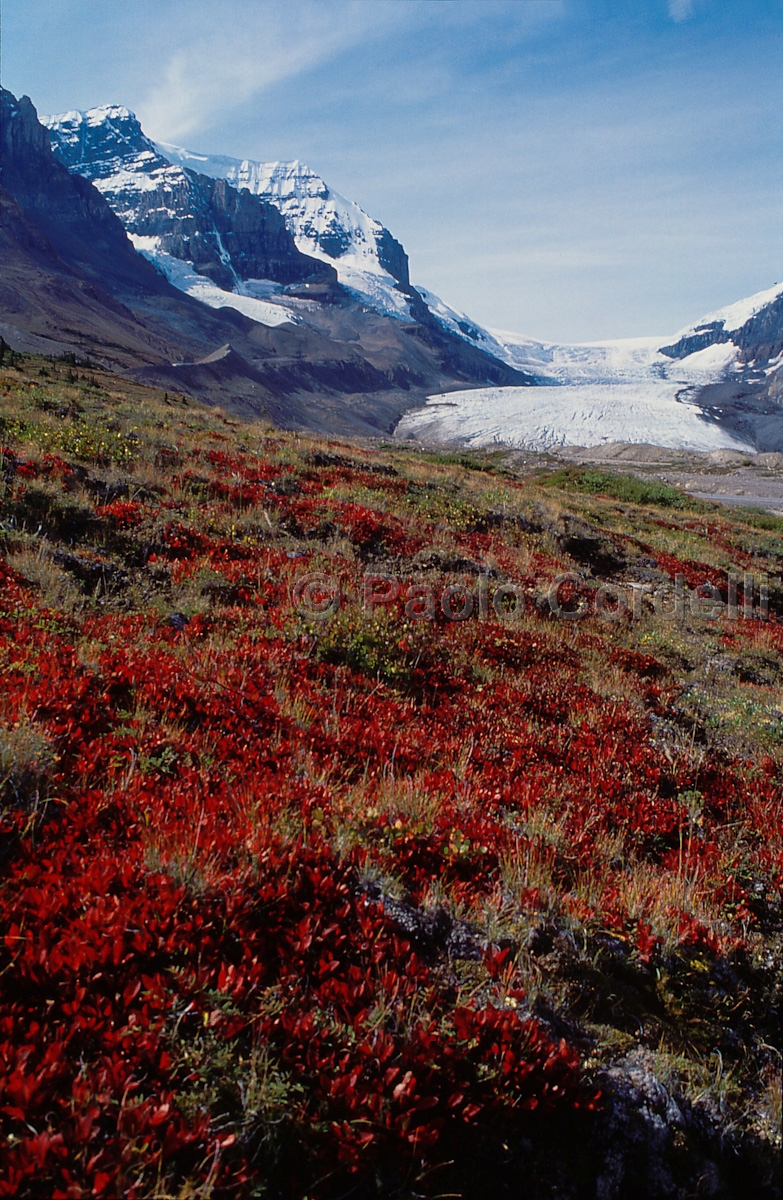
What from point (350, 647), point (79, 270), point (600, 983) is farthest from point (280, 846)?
point (79, 270)

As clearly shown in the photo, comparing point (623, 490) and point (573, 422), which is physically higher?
point (573, 422)

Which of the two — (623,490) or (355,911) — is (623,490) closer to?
(623,490)

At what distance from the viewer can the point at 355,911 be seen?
10.1ft

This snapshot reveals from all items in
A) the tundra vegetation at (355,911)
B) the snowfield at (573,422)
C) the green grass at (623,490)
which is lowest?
the tundra vegetation at (355,911)

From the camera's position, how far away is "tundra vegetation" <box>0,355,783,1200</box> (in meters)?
A: 2.23

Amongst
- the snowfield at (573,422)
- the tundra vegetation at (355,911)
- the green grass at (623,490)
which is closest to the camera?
the tundra vegetation at (355,911)

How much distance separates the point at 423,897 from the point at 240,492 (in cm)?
1037

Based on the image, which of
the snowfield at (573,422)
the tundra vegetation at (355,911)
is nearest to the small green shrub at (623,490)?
the tundra vegetation at (355,911)

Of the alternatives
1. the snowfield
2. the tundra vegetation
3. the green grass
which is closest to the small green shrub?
the green grass

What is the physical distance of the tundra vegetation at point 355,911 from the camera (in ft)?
7.32

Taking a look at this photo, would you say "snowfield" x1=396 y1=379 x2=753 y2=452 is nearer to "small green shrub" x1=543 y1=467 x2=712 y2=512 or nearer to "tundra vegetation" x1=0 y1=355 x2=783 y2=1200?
"small green shrub" x1=543 y1=467 x2=712 y2=512

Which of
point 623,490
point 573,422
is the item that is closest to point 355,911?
point 623,490

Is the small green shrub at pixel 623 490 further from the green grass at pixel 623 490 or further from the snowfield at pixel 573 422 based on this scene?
the snowfield at pixel 573 422

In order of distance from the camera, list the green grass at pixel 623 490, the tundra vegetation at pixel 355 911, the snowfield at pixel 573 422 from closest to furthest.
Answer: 1. the tundra vegetation at pixel 355 911
2. the green grass at pixel 623 490
3. the snowfield at pixel 573 422
